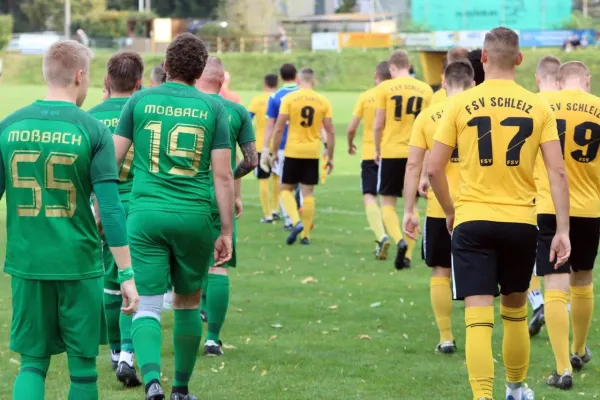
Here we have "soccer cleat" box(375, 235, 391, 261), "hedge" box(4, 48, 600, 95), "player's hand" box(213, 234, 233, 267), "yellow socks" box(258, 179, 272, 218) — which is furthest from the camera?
"hedge" box(4, 48, 600, 95)

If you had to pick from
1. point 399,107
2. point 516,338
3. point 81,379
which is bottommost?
point 516,338

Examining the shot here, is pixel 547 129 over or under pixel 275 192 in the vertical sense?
over

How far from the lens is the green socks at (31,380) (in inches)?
206

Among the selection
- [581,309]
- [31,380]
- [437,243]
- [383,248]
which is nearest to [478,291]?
[581,309]

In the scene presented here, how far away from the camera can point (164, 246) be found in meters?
6.46

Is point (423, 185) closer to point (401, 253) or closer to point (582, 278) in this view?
point (582, 278)

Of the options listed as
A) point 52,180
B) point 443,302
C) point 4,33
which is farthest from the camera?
point 4,33

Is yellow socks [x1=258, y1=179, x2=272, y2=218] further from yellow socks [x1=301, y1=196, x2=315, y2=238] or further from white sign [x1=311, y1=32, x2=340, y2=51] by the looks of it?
white sign [x1=311, y1=32, x2=340, y2=51]

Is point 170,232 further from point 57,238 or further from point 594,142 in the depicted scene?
point 594,142

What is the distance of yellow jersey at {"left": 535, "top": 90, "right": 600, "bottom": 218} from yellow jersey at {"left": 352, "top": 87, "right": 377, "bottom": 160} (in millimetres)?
6688

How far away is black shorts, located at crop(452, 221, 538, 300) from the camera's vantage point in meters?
6.15

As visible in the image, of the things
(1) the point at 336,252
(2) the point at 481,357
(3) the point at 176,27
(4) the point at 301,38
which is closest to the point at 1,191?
(2) the point at 481,357

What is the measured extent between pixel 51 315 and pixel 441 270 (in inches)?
153

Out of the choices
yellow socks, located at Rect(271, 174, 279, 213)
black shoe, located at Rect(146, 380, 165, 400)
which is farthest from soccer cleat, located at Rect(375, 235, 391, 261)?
black shoe, located at Rect(146, 380, 165, 400)
